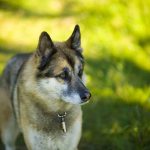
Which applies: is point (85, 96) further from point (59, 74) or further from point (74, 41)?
point (74, 41)

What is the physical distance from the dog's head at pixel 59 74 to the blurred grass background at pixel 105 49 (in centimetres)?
146

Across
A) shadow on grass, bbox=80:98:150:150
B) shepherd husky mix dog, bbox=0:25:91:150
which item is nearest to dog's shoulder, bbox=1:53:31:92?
shepherd husky mix dog, bbox=0:25:91:150

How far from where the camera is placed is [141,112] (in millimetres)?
7070

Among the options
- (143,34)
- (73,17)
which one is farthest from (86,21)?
(143,34)

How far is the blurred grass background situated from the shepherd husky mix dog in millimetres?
1121

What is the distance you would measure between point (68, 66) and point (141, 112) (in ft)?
6.99

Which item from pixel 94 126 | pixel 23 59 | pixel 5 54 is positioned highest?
pixel 23 59

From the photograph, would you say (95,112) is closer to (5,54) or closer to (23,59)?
(23,59)

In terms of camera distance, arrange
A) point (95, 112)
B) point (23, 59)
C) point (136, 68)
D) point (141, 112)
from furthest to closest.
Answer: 1. point (136, 68)
2. point (95, 112)
3. point (141, 112)
4. point (23, 59)

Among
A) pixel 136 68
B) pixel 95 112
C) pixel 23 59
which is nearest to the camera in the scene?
pixel 23 59

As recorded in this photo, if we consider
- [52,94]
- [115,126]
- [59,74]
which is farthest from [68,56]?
[115,126]

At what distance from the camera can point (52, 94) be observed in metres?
5.32

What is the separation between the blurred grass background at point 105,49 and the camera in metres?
6.91

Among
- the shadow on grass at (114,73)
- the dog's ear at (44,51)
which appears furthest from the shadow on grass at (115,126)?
the dog's ear at (44,51)
